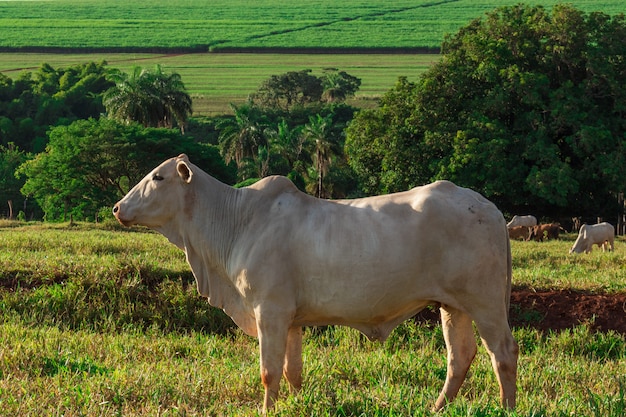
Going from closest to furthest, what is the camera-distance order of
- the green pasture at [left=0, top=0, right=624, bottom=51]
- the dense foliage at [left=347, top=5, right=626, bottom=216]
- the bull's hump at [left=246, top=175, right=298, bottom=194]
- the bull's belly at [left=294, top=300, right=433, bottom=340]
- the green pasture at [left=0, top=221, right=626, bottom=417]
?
the green pasture at [left=0, top=221, right=626, bottom=417], the bull's belly at [left=294, top=300, right=433, bottom=340], the bull's hump at [left=246, top=175, right=298, bottom=194], the dense foliage at [left=347, top=5, right=626, bottom=216], the green pasture at [left=0, top=0, right=624, bottom=51]

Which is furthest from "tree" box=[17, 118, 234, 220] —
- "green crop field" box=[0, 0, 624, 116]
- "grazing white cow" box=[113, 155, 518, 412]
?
"green crop field" box=[0, 0, 624, 116]

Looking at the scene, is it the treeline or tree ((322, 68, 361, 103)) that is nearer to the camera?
the treeline

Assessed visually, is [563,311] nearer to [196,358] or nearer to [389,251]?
[196,358]

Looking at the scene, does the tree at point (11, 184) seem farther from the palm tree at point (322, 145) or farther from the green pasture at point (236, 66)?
the green pasture at point (236, 66)

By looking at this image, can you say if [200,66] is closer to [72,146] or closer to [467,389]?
[72,146]

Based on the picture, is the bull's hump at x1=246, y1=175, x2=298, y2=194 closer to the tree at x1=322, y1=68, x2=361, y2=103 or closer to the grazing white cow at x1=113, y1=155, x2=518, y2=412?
the grazing white cow at x1=113, y1=155, x2=518, y2=412

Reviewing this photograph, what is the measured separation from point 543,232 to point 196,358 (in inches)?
902

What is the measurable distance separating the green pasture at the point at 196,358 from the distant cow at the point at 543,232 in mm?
16084

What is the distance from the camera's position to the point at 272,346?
6895mm

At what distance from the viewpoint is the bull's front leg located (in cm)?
688

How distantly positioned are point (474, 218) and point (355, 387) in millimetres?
1606

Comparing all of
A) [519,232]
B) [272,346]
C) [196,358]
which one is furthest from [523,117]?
[272,346]

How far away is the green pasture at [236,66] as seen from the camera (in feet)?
413

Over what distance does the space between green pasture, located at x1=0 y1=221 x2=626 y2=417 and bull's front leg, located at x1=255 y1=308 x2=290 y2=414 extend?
0.23 metres
